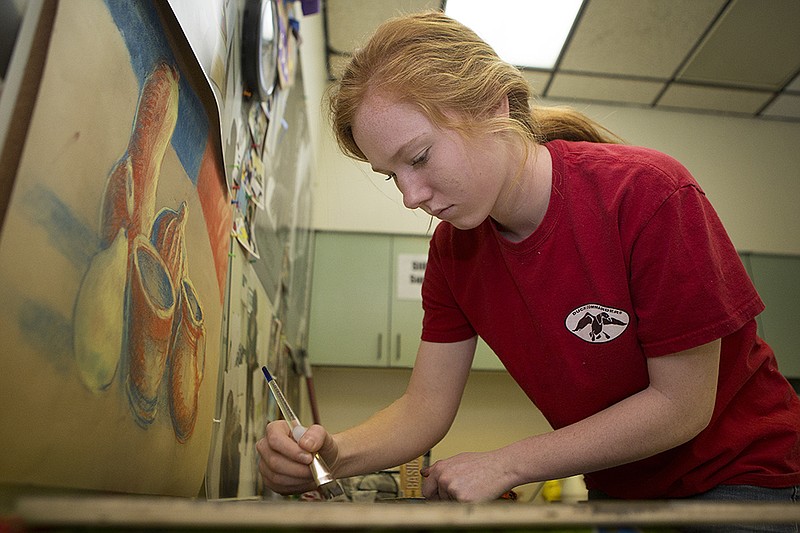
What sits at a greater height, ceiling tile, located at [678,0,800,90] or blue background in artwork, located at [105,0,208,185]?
ceiling tile, located at [678,0,800,90]

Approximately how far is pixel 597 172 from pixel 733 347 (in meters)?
0.31

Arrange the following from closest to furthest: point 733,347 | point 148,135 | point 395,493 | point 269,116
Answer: point 148,135 < point 733,347 < point 269,116 < point 395,493

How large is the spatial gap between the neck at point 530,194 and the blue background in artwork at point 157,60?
43cm

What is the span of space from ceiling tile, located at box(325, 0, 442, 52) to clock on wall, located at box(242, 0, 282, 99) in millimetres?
Answer: 1677

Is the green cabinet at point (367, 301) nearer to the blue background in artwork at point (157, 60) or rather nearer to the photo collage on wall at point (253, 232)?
the photo collage on wall at point (253, 232)

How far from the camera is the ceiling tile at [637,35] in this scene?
2.83 meters

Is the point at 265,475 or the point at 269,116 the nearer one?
the point at 265,475

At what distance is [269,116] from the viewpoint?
4.76ft

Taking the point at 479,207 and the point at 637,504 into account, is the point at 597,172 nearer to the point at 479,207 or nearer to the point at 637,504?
the point at 479,207

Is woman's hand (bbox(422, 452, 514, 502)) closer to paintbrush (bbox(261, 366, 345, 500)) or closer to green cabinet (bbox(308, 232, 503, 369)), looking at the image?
paintbrush (bbox(261, 366, 345, 500))

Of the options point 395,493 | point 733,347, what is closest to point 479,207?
point 733,347

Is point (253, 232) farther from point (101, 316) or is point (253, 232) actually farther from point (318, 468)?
→ point (101, 316)

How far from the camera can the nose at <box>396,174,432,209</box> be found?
2.76 ft

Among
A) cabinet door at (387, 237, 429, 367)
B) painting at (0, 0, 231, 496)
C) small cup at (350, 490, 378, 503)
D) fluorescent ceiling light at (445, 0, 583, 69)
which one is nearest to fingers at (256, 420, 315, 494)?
painting at (0, 0, 231, 496)
